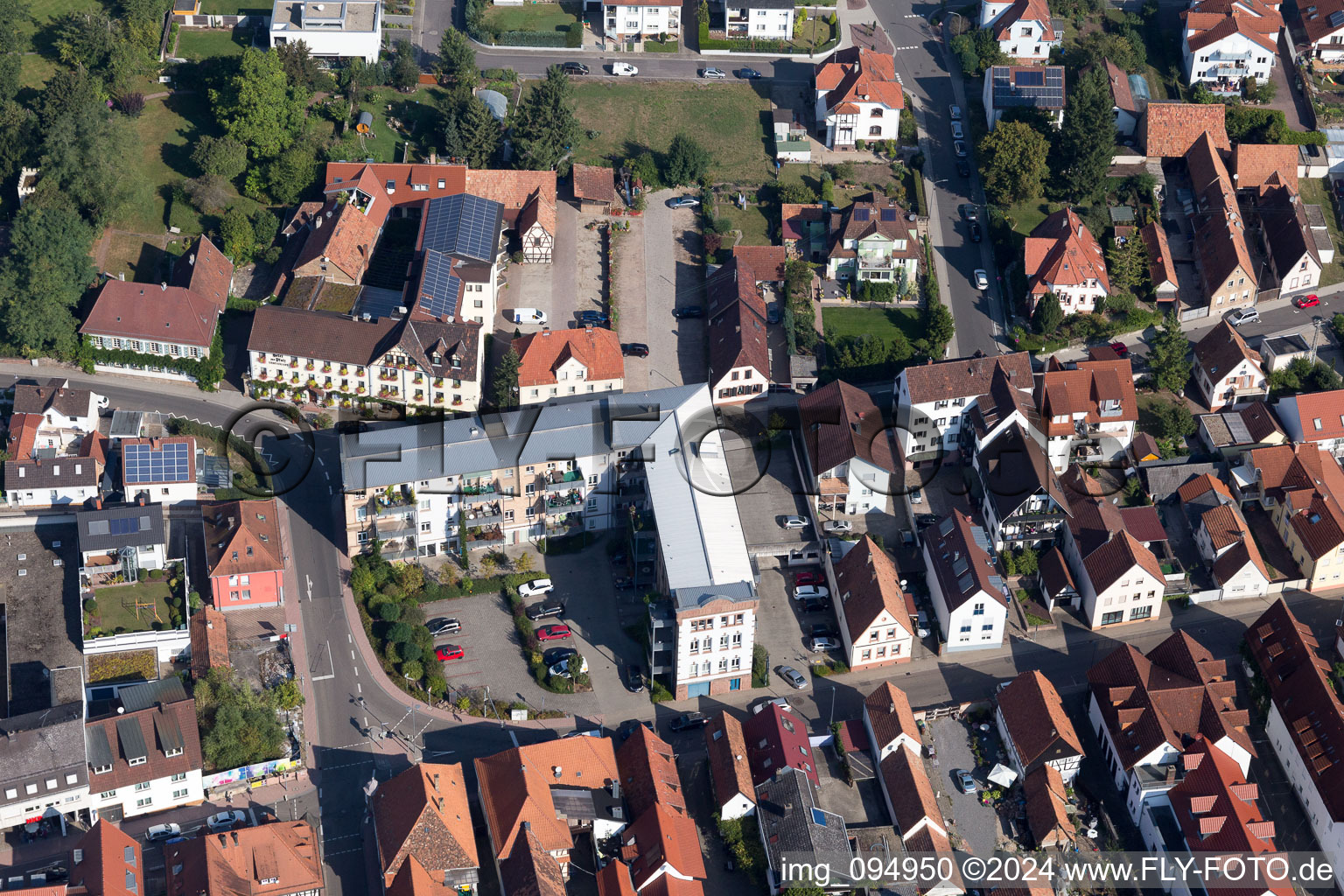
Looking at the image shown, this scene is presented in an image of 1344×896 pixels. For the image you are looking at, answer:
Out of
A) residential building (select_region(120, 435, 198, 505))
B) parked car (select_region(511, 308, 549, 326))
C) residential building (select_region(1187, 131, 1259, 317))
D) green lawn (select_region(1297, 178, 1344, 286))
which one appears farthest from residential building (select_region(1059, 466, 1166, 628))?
residential building (select_region(120, 435, 198, 505))

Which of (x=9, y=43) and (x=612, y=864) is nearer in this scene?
(x=612, y=864)

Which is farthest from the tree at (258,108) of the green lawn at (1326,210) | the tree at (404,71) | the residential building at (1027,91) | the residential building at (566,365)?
the green lawn at (1326,210)

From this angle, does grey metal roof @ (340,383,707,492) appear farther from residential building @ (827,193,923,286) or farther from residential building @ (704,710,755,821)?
residential building @ (827,193,923,286)

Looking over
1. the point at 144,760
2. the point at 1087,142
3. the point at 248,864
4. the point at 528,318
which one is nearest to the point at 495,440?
the point at 528,318

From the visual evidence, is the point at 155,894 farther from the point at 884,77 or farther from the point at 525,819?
the point at 884,77

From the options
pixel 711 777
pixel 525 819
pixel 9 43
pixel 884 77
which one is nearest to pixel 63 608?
pixel 525 819

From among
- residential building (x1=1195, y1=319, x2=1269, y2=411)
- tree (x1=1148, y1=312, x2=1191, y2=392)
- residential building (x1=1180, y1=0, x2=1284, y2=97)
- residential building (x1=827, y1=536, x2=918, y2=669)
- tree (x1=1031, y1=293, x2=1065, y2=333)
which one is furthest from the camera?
residential building (x1=1180, y1=0, x2=1284, y2=97)
